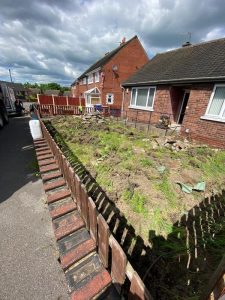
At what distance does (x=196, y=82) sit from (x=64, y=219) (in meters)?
8.60

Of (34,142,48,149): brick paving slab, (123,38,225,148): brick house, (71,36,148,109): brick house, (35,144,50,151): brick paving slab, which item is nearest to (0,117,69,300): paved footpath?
(35,144,50,151): brick paving slab

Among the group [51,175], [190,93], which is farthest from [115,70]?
[51,175]

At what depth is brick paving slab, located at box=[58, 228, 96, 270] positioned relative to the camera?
1.86 m

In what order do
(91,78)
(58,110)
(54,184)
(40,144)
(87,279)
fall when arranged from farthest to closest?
(91,78), (58,110), (40,144), (54,184), (87,279)

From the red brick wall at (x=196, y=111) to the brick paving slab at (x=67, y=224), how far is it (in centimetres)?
750

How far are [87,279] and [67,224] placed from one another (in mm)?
820

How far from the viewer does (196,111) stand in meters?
7.74

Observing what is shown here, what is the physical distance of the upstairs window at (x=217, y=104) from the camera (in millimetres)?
6758

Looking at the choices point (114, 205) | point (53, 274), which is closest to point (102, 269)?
point (53, 274)

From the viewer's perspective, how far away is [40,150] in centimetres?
486

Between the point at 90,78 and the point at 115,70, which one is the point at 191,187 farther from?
the point at 90,78

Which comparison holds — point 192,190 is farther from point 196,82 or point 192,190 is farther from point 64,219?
point 196,82

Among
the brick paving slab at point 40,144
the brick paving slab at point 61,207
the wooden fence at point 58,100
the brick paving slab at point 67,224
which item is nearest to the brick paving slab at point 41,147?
the brick paving slab at point 40,144

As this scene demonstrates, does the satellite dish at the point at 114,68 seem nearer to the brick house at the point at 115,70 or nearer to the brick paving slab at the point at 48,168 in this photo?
the brick house at the point at 115,70
